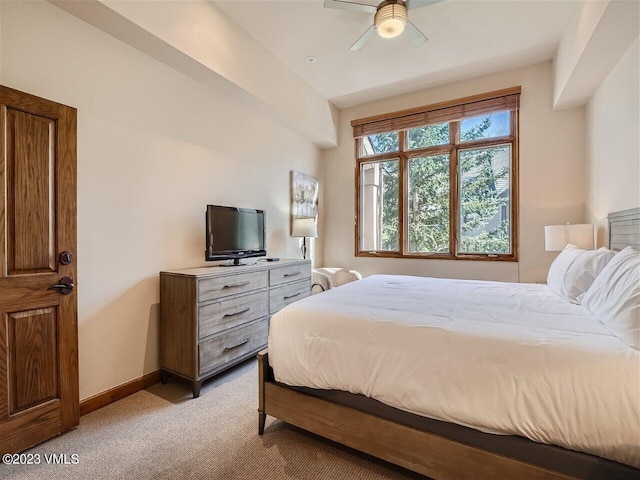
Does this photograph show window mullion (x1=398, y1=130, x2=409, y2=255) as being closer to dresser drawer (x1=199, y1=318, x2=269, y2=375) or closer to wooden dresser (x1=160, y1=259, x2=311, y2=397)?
wooden dresser (x1=160, y1=259, x2=311, y2=397)

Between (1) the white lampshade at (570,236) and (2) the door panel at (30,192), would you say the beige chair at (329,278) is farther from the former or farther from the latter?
(2) the door panel at (30,192)

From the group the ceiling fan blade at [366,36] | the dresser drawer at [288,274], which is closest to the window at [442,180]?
the dresser drawer at [288,274]

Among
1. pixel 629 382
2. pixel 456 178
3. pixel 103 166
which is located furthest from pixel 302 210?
pixel 629 382

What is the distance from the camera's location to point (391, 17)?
228 centimetres

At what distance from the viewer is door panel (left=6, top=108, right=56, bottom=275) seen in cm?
169

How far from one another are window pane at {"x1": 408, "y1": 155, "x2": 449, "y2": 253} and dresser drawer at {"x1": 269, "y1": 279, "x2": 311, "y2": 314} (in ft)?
5.93

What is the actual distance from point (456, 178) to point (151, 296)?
Result: 3.90 metres

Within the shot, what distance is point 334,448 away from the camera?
1770 mm

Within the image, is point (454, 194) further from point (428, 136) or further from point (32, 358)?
point (32, 358)

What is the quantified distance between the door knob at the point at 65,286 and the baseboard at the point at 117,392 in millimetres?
842

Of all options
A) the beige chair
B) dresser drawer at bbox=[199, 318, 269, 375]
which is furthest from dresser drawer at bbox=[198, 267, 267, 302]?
the beige chair

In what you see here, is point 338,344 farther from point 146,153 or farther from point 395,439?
point 146,153

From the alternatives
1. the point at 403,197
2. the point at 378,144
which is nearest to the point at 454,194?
the point at 403,197

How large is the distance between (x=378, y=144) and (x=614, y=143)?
2767 millimetres
